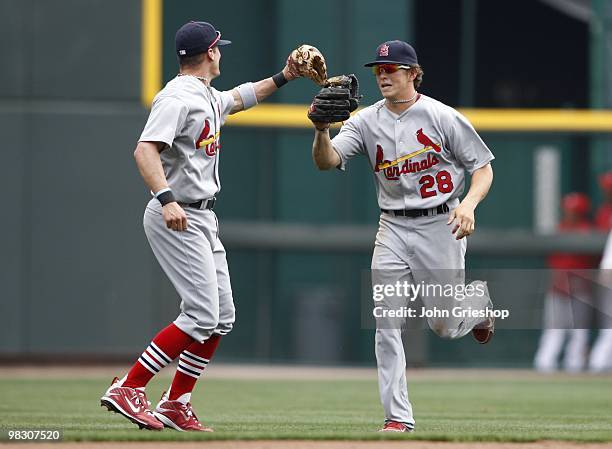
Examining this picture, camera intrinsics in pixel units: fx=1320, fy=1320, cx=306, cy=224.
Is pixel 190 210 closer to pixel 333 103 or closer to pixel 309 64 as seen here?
pixel 333 103

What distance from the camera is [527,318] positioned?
45.4 ft

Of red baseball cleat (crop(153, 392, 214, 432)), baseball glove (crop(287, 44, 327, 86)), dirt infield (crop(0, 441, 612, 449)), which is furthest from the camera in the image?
baseball glove (crop(287, 44, 327, 86))

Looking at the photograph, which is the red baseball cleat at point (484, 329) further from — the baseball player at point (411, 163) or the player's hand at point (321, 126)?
the player's hand at point (321, 126)

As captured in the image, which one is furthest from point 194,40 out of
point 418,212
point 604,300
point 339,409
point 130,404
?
point 604,300

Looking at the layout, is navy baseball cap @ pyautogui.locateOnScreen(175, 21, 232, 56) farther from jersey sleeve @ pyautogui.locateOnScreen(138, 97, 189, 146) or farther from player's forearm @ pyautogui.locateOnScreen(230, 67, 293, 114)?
player's forearm @ pyautogui.locateOnScreen(230, 67, 293, 114)

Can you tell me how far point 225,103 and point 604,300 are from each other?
7.70m

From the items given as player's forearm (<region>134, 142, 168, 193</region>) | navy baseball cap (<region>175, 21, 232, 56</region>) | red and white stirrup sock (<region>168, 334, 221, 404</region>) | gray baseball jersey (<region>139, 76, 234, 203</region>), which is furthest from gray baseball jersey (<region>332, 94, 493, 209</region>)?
red and white stirrup sock (<region>168, 334, 221, 404</region>)

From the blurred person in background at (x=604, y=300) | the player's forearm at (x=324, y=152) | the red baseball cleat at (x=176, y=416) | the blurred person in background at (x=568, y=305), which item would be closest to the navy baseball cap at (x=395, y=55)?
the player's forearm at (x=324, y=152)

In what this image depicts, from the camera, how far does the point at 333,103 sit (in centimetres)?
711

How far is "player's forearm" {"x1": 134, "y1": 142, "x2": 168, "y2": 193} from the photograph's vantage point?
21.6 ft

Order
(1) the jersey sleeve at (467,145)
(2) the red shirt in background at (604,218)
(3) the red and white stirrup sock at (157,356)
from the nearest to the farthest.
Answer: (3) the red and white stirrup sock at (157,356), (1) the jersey sleeve at (467,145), (2) the red shirt in background at (604,218)

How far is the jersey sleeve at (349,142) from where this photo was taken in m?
7.35

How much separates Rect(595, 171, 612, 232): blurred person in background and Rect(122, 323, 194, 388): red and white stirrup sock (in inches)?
324
